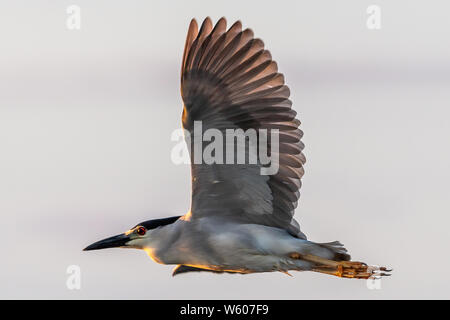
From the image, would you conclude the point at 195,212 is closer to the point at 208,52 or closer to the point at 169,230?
the point at 169,230

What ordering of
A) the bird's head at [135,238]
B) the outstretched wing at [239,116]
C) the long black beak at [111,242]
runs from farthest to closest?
the long black beak at [111,242] < the bird's head at [135,238] < the outstretched wing at [239,116]

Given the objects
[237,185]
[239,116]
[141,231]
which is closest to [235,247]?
[237,185]

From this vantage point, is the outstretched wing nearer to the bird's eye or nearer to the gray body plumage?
the gray body plumage

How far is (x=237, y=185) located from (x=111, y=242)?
2087 mm

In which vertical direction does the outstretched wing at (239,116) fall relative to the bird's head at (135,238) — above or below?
above

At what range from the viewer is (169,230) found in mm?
15055

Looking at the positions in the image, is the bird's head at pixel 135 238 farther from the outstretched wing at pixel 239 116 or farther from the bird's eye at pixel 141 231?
the outstretched wing at pixel 239 116

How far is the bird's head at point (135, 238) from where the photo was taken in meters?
15.3

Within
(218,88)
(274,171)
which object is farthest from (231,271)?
(218,88)

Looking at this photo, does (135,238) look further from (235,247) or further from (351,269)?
(351,269)

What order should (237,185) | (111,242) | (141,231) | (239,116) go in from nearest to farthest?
1. (239,116)
2. (237,185)
3. (141,231)
4. (111,242)

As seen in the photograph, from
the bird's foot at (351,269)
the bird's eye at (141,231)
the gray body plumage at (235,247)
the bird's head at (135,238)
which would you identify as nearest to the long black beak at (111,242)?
the bird's head at (135,238)

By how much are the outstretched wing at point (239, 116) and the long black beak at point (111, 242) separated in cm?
121

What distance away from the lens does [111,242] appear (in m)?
15.6
